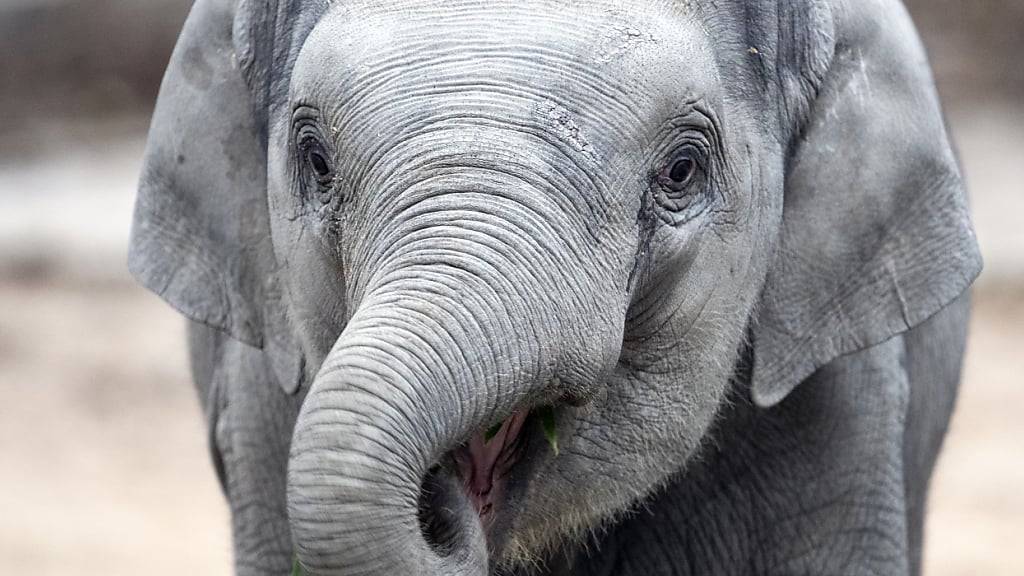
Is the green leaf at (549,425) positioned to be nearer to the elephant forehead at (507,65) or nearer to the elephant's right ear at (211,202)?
the elephant forehead at (507,65)

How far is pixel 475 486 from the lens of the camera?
9.64 feet

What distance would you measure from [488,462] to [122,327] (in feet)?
25.9

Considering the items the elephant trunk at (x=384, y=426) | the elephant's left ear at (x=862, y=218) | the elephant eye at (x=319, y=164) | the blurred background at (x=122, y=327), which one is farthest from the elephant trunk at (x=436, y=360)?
the blurred background at (x=122, y=327)

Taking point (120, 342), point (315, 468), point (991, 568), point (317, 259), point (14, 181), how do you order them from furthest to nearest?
point (14, 181), point (120, 342), point (991, 568), point (317, 259), point (315, 468)

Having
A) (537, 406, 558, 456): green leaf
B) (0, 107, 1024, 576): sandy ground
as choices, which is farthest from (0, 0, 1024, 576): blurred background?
(537, 406, 558, 456): green leaf

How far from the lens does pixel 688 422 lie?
130 inches

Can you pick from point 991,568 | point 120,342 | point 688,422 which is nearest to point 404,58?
point 688,422

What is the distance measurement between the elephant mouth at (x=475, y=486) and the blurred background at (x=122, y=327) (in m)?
4.78

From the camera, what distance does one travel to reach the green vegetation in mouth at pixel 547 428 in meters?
2.90

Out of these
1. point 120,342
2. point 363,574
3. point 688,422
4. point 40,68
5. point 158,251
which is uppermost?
point 40,68

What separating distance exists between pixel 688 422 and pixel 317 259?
723 millimetres

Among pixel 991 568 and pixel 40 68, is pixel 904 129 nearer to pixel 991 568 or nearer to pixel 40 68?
pixel 991 568

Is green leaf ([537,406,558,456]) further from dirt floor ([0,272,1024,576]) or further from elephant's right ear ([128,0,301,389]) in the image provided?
dirt floor ([0,272,1024,576])

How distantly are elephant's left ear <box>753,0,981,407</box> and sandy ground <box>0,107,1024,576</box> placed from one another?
4102 mm
